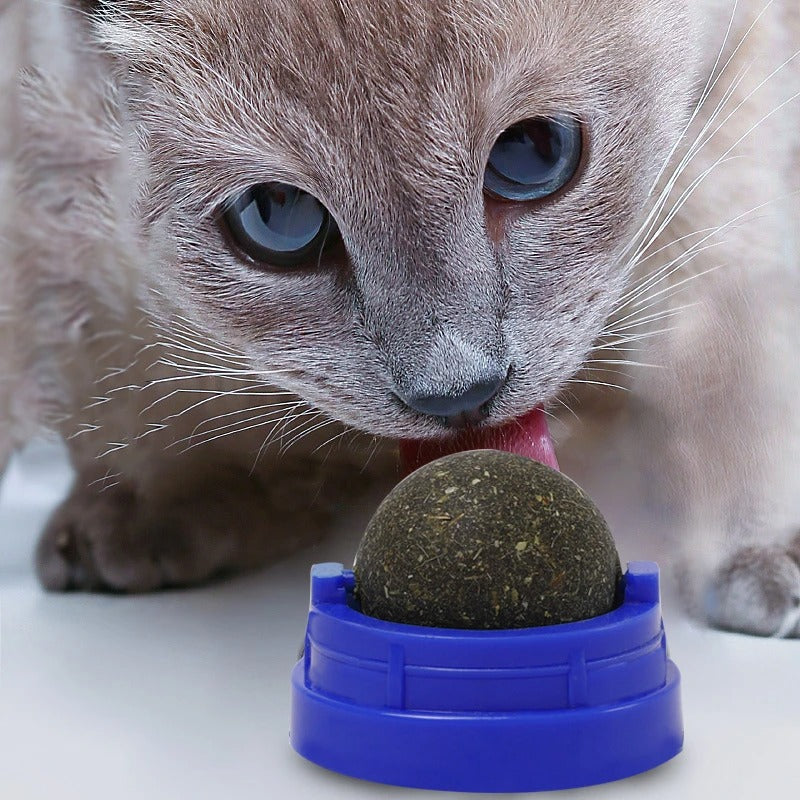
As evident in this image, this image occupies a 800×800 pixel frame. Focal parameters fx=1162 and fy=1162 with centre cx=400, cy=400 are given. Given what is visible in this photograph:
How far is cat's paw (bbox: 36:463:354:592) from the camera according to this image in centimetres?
140

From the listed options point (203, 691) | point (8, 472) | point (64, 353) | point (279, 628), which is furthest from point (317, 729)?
point (8, 472)

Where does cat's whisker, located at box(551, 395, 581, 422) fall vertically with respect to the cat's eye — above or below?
below

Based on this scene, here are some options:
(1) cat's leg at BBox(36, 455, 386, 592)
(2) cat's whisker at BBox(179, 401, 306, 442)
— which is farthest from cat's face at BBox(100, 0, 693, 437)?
(1) cat's leg at BBox(36, 455, 386, 592)

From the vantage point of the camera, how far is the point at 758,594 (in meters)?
1.17

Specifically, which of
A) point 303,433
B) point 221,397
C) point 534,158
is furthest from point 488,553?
point 221,397

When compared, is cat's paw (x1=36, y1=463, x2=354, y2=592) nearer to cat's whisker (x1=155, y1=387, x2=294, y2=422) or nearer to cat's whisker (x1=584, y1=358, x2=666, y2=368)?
cat's whisker (x1=155, y1=387, x2=294, y2=422)

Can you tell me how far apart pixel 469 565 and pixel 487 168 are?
1.32 ft

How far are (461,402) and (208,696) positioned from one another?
0.36 metres

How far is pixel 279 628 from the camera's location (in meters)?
1.26

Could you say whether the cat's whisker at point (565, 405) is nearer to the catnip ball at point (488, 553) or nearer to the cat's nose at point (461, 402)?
the cat's nose at point (461, 402)

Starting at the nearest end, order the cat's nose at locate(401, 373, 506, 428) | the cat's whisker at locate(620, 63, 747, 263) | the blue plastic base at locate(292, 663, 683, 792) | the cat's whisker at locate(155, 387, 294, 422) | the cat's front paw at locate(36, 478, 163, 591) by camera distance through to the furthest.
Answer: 1. the blue plastic base at locate(292, 663, 683, 792)
2. the cat's nose at locate(401, 373, 506, 428)
3. the cat's whisker at locate(620, 63, 747, 263)
4. the cat's whisker at locate(155, 387, 294, 422)
5. the cat's front paw at locate(36, 478, 163, 591)

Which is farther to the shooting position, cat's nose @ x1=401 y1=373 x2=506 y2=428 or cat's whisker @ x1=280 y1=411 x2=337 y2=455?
cat's whisker @ x1=280 y1=411 x2=337 y2=455

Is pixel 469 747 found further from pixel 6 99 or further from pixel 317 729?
pixel 6 99

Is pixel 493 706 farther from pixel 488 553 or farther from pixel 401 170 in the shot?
pixel 401 170
